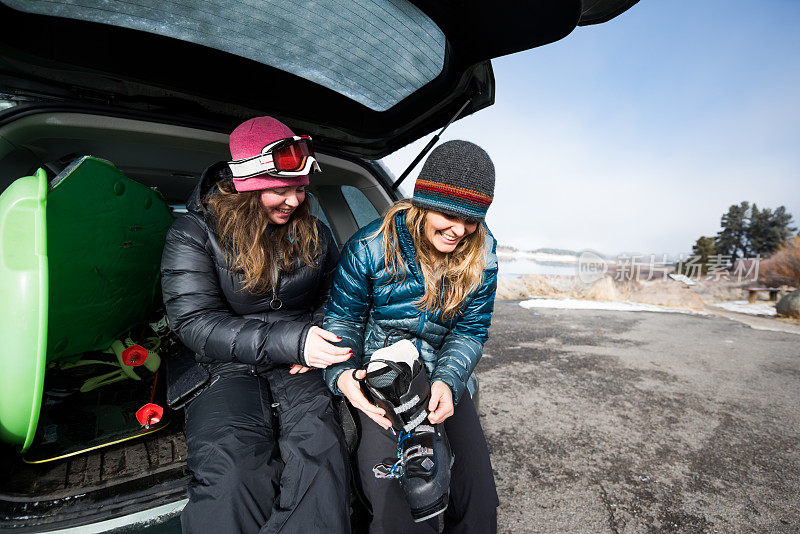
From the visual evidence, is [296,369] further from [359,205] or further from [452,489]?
[359,205]

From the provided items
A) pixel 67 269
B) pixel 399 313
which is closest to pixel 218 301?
pixel 67 269

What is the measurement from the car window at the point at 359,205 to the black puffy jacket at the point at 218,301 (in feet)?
3.87

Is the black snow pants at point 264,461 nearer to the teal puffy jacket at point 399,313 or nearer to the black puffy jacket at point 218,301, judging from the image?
the black puffy jacket at point 218,301

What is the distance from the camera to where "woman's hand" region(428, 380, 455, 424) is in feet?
4.34

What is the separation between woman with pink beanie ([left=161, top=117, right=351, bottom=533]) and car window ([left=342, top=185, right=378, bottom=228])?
103 cm

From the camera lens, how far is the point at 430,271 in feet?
5.15

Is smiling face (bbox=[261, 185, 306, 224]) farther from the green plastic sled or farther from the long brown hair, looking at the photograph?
the green plastic sled

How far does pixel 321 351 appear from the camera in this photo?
1378 millimetres

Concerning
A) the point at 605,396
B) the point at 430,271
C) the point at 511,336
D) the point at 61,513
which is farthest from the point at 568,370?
the point at 61,513

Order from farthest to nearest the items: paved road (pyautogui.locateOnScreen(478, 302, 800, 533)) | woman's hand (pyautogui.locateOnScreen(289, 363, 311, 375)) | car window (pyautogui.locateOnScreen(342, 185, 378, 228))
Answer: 1. car window (pyautogui.locateOnScreen(342, 185, 378, 228))
2. paved road (pyautogui.locateOnScreen(478, 302, 800, 533))
3. woman's hand (pyautogui.locateOnScreen(289, 363, 311, 375))

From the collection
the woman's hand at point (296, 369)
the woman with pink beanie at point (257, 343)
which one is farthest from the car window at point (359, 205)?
the woman's hand at point (296, 369)

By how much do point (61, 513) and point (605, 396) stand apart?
3778 mm

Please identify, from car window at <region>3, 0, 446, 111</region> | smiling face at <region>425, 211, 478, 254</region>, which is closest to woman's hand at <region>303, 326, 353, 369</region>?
smiling face at <region>425, 211, 478, 254</region>

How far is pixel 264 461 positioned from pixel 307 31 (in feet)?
5.48
